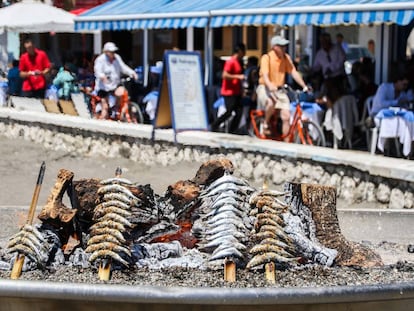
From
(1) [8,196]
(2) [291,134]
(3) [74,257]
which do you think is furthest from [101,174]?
(3) [74,257]

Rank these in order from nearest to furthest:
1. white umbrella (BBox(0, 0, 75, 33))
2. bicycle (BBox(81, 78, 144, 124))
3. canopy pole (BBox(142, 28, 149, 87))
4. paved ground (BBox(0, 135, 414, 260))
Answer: paved ground (BBox(0, 135, 414, 260)), bicycle (BBox(81, 78, 144, 124)), canopy pole (BBox(142, 28, 149, 87)), white umbrella (BBox(0, 0, 75, 33))

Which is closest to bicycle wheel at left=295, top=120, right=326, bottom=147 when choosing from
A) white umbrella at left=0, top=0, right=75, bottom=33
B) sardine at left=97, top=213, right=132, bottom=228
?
sardine at left=97, top=213, right=132, bottom=228

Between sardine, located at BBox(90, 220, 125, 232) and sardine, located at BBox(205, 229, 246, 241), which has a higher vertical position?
sardine, located at BBox(90, 220, 125, 232)

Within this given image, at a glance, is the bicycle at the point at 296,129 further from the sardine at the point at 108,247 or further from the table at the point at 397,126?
the sardine at the point at 108,247

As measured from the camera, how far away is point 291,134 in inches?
543

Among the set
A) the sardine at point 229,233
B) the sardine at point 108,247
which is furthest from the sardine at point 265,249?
the sardine at point 108,247

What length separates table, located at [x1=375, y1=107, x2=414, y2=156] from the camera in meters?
Answer: 12.7

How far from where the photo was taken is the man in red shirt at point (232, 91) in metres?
15.9

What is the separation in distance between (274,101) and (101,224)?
29.5 ft

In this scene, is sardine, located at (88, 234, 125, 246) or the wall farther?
the wall

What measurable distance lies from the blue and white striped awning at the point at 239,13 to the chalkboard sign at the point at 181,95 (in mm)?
1009

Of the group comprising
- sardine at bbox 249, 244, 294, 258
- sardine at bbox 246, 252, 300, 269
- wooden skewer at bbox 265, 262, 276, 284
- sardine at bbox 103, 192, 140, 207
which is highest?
sardine at bbox 103, 192, 140, 207

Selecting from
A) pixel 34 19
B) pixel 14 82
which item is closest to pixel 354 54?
pixel 14 82

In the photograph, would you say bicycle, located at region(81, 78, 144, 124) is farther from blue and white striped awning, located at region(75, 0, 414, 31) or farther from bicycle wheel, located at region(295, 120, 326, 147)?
bicycle wheel, located at region(295, 120, 326, 147)
